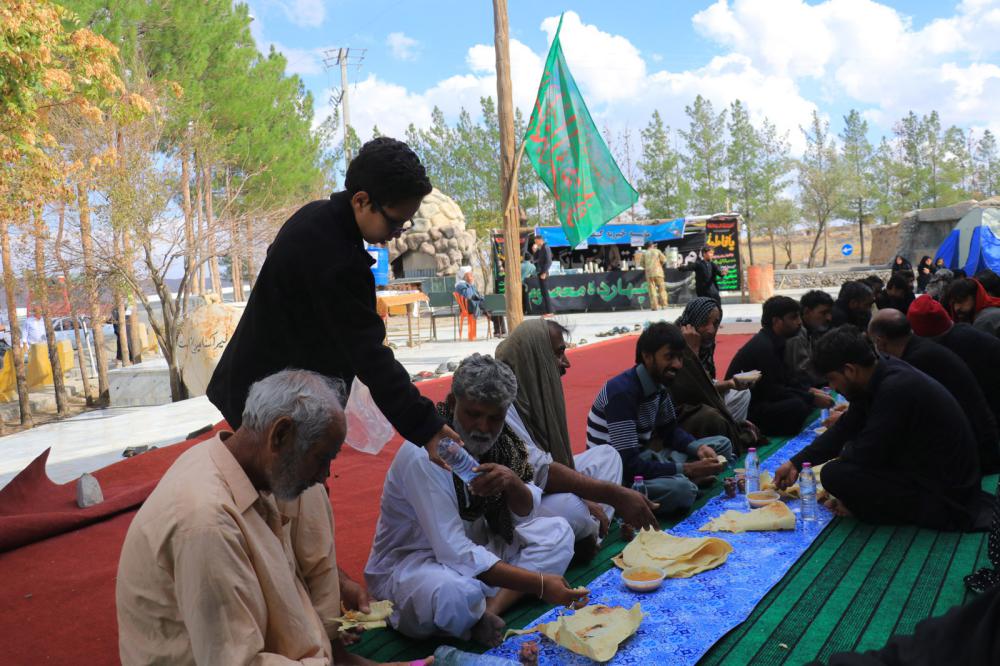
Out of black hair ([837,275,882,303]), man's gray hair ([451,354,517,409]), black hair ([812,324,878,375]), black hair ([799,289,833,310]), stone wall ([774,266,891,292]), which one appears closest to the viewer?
man's gray hair ([451,354,517,409])

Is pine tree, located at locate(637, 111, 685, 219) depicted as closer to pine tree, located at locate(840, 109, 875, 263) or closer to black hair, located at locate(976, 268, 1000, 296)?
pine tree, located at locate(840, 109, 875, 263)

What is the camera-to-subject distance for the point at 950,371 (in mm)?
3852

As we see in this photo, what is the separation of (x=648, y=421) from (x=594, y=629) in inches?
61.8

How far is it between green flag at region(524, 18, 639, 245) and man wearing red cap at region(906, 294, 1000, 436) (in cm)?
344

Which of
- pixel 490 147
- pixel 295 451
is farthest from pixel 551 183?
pixel 490 147

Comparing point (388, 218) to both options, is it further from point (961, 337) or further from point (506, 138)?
point (506, 138)

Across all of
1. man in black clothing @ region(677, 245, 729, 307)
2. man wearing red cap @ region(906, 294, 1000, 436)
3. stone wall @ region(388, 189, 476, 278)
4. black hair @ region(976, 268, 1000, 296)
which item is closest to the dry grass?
stone wall @ region(388, 189, 476, 278)

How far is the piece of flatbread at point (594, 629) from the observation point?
7.88 feet

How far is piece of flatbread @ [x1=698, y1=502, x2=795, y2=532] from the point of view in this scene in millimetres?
3463

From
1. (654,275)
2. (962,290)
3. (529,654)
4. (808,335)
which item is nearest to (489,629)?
(529,654)

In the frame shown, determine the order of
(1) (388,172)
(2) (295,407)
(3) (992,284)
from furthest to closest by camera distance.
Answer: (3) (992,284) → (1) (388,172) → (2) (295,407)

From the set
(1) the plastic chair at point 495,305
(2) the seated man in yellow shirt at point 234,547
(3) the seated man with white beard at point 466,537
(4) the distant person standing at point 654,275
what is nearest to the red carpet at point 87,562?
(3) the seated man with white beard at point 466,537

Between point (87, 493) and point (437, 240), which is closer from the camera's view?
point (87, 493)

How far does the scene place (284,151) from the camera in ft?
78.7
